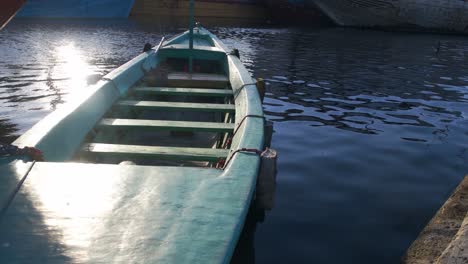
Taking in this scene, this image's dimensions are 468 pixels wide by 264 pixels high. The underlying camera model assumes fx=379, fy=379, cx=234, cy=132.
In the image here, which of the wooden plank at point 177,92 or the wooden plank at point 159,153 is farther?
the wooden plank at point 177,92

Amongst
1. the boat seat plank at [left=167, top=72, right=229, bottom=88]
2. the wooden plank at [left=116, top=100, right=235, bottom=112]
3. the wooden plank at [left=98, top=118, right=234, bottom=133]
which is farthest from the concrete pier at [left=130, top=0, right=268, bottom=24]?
the wooden plank at [left=98, top=118, right=234, bottom=133]

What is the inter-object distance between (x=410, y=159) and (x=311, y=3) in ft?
109

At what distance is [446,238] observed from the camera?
150 inches

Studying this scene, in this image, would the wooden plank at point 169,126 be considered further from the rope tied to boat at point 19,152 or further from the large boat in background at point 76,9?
the large boat in background at point 76,9

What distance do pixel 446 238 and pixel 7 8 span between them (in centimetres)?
468

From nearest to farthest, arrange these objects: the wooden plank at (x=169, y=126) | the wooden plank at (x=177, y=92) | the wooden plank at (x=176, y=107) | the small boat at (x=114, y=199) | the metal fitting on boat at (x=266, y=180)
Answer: the small boat at (x=114, y=199)
the metal fitting on boat at (x=266, y=180)
the wooden plank at (x=169, y=126)
the wooden plank at (x=176, y=107)
the wooden plank at (x=177, y=92)

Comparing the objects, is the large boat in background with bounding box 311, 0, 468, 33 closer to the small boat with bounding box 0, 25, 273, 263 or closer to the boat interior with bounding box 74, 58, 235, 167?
the boat interior with bounding box 74, 58, 235, 167

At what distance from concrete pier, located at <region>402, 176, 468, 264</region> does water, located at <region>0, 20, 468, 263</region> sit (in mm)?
330

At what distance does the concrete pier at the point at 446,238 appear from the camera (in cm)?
312

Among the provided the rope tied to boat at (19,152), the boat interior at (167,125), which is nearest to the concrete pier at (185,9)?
the boat interior at (167,125)

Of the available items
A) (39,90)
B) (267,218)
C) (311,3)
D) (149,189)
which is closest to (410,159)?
(267,218)

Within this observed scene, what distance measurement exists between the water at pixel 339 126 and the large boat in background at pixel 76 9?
12.2 m

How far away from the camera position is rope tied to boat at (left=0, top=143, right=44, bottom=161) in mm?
2938

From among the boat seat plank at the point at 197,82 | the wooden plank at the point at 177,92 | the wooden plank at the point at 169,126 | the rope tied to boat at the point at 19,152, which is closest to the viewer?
the rope tied to boat at the point at 19,152
